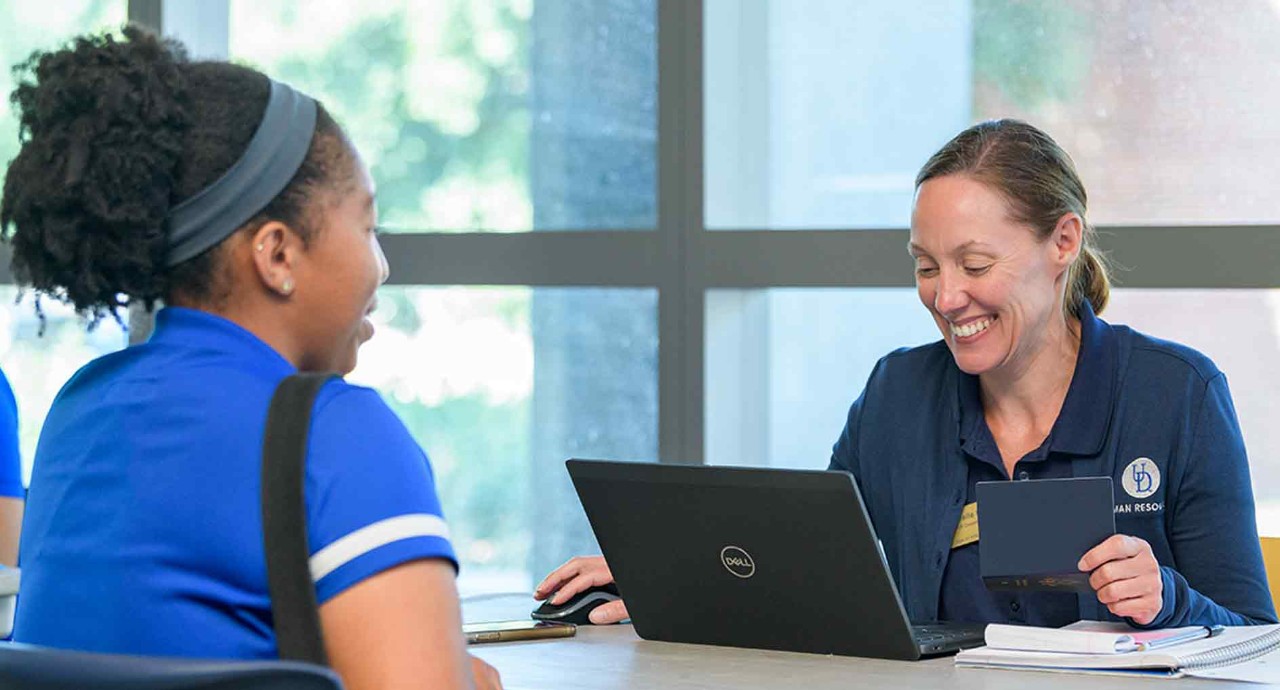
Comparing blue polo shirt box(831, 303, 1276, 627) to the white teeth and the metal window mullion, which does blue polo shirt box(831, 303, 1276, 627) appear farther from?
the metal window mullion

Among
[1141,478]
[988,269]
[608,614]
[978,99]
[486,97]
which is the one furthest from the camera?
[486,97]

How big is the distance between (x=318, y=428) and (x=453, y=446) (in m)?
3.16

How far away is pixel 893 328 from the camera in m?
3.89

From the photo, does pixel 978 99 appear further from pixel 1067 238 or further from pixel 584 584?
pixel 584 584

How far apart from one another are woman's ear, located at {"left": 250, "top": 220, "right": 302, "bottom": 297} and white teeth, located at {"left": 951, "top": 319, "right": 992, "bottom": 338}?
1333mm

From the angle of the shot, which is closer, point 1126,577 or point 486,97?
point 1126,577

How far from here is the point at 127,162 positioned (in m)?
1.28

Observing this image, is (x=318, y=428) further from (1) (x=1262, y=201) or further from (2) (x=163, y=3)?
(2) (x=163, y=3)

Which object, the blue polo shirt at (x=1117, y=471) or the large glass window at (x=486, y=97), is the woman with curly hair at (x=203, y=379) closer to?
the blue polo shirt at (x=1117, y=471)

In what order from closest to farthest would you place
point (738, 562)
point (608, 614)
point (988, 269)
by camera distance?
point (738, 562) < point (608, 614) < point (988, 269)

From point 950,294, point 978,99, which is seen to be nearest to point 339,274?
point 950,294

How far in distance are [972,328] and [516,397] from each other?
6.69 feet

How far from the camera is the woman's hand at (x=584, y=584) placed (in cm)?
217

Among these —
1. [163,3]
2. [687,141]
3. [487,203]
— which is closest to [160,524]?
[687,141]
